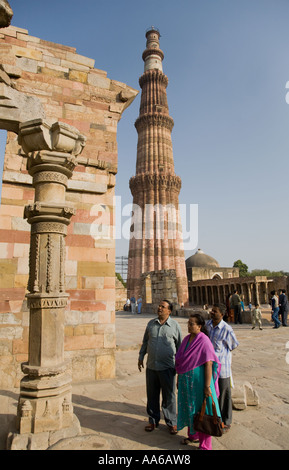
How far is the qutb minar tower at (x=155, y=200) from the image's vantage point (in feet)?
104

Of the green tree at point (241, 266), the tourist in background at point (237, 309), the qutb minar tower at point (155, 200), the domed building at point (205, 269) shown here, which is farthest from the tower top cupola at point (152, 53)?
the green tree at point (241, 266)

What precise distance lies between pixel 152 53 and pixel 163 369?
41.7 meters

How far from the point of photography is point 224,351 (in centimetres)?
293

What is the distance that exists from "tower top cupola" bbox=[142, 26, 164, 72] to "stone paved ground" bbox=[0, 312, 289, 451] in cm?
3918

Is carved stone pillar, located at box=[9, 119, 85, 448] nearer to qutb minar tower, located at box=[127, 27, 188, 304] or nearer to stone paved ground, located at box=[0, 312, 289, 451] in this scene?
stone paved ground, located at box=[0, 312, 289, 451]

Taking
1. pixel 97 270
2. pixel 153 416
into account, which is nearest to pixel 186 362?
pixel 153 416

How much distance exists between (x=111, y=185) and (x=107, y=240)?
982 millimetres

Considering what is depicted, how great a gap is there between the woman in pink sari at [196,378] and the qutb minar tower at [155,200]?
28.2 m

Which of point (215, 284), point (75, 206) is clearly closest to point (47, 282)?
point (75, 206)

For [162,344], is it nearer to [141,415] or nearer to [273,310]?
[141,415]

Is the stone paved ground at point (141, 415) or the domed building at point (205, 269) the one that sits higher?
the domed building at point (205, 269)

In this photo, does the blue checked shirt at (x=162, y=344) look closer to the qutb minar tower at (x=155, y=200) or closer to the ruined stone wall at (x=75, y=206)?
the ruined stone wall at (x=75, y=206)

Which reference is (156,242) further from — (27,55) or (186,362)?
(186,362)

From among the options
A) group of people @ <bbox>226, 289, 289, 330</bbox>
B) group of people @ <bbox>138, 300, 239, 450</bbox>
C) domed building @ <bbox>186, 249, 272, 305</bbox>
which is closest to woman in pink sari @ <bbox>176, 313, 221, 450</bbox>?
group of people @ <bbox>138, 300, 239, 450</bbox>
